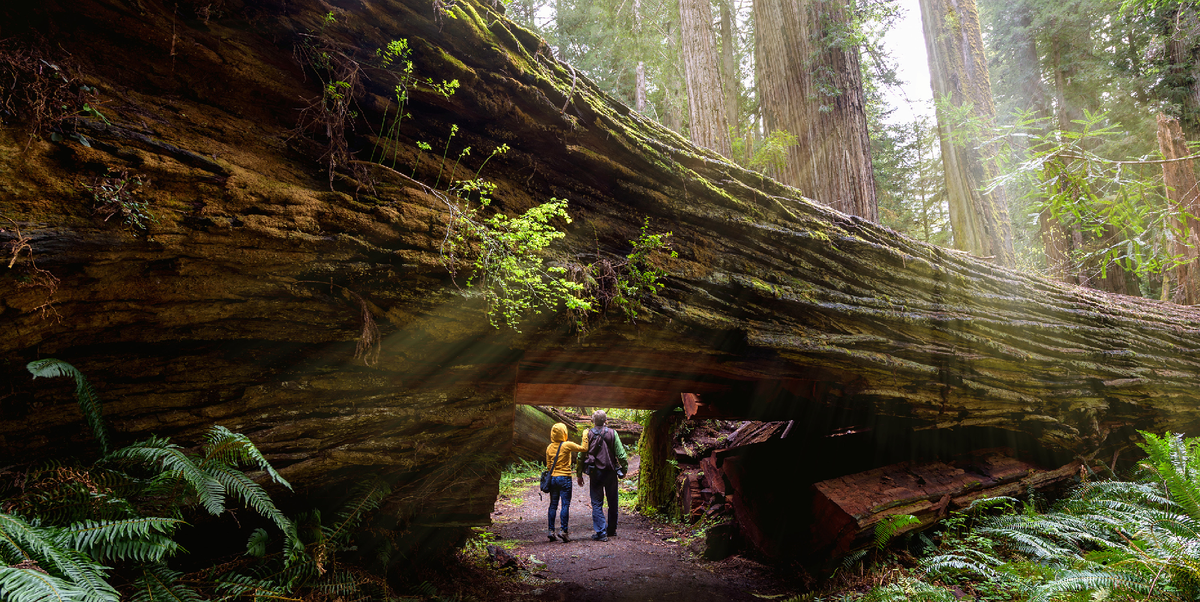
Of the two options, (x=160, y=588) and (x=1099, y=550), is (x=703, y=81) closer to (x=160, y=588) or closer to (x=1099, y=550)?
(x=1099, y=550)

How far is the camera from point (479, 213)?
135 inches

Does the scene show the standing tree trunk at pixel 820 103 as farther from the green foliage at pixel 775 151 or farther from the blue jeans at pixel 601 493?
the blue jeans at pixel 601 493

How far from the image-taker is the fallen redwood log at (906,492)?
16.7 feet

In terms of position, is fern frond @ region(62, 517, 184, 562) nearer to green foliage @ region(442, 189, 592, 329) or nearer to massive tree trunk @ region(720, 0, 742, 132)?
green foliage @ region(442, 189, 592, 329)

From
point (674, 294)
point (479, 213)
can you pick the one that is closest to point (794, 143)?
point (674, 294)

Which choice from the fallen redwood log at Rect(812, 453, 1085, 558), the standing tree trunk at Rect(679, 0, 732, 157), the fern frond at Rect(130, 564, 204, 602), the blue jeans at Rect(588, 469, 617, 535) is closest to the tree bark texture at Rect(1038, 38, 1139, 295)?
the fallen redwood log at Rect(812, 453, 1085, 558)

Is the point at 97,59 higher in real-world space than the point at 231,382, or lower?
higher

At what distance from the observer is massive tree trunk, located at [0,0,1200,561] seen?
234 cm

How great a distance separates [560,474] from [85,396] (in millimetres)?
6542

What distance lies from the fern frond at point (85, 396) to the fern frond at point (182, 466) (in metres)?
0.12

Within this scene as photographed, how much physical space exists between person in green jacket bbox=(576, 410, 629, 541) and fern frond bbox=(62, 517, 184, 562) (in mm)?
6172

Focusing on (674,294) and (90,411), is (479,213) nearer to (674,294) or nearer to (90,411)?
(674,294)

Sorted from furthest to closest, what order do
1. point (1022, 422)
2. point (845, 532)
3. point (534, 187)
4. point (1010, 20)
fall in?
point (1010, 20)
point (1022, 422)
point (845, 532)
point (534, 187)

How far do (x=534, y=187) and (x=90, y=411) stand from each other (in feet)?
9.49
